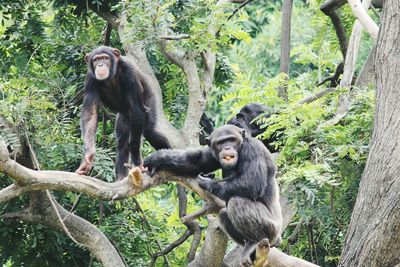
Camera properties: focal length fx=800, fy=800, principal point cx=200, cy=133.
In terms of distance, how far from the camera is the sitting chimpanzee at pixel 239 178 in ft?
27.2

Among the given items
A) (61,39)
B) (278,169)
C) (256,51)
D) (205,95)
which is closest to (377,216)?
(278,169)

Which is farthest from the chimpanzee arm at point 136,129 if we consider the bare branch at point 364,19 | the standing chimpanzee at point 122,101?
the bare branch at point 364,19

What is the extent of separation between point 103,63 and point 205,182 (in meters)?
2.00

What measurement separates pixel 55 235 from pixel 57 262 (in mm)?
376

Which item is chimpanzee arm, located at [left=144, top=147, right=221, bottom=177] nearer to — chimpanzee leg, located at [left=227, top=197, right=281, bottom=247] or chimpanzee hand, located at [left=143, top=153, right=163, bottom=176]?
chimpanzee hand, located at [left=143, top=153, right=163, bottom=176]

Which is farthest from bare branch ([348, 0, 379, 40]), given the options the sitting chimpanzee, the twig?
the sitting chimpanzee

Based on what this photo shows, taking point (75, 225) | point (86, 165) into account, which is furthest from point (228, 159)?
point (75, 225)

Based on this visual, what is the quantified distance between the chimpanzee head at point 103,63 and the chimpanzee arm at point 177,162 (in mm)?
1300

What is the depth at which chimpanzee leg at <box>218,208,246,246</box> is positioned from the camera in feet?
27.8

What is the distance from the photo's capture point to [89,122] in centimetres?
924

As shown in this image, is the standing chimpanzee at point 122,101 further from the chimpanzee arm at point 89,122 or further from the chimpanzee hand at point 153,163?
the chimpanzee hand at point 153,163

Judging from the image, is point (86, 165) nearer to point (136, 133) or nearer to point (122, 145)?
point (136, 133)

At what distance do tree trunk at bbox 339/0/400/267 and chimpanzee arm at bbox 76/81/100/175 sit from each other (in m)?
2.90

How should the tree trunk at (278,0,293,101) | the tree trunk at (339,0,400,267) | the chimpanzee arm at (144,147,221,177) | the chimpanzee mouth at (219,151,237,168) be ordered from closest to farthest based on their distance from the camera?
the tree trunk at (339,0,400,267), the chimpanzee mouth at (219,151,237,168), the chimpanzee arm at (144,147,221,177), the tree trunk at (278,0,293,101)
